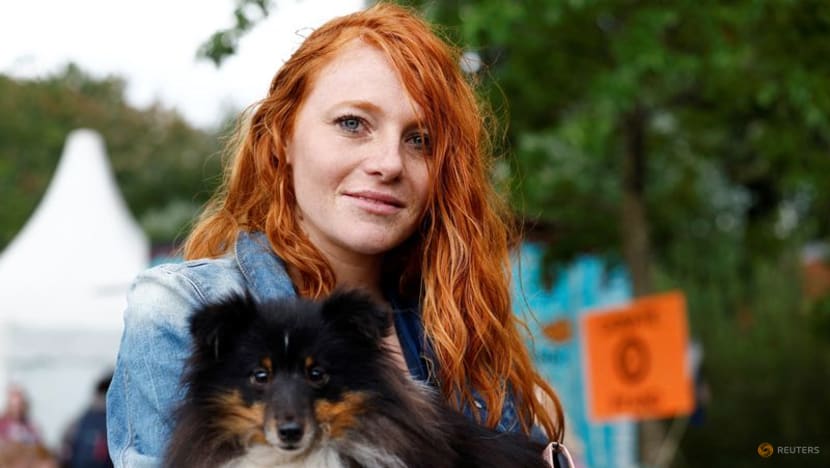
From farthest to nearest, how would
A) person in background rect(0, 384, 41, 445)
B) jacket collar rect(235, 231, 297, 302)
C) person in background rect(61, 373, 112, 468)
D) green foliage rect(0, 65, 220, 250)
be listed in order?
green foliage rect(0, 65, 220, 250)
person in background rect(0, 384, 41, 445)
person in background rect(61, 373, 112, 468)
jacket collar rect(235, 231, 297, 302)

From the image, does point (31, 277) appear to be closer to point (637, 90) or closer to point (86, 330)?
point (86, 330)

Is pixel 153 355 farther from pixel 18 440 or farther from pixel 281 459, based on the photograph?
pixel 18 440

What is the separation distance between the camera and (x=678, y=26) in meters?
10.2

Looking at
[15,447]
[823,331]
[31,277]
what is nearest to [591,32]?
[823,331]

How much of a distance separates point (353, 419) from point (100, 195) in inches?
448

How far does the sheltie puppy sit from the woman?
278 millimetres

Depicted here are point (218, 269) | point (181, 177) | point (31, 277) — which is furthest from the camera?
point (181, 177)

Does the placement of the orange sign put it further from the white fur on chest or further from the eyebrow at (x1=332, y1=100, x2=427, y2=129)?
the white fur on chest

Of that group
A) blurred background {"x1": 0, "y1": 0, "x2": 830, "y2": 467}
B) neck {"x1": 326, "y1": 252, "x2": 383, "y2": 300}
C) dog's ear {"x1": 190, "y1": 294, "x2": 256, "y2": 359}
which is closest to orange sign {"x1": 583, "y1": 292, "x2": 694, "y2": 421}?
blurred background {"x1": 0, "y1": 0, "x2": 830, "y2": 467}

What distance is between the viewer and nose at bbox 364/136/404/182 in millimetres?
3314

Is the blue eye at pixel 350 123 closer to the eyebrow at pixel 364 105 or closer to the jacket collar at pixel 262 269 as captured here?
the eyebrow at pixel 364 105

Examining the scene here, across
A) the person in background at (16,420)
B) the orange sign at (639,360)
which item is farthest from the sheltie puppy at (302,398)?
the person in background at (16,420)

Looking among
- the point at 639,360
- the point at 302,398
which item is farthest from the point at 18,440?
the point at 302,398

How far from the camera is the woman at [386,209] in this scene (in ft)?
10.9
